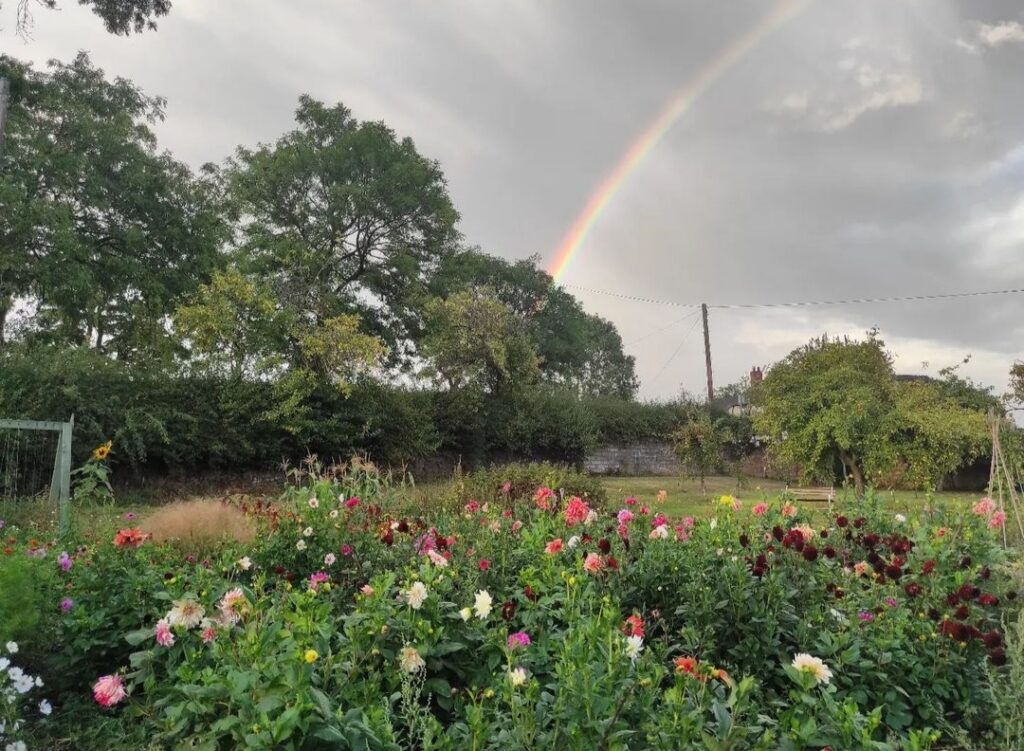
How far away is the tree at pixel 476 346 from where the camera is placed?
16.5 metres

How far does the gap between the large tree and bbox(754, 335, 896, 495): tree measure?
48.1 ft

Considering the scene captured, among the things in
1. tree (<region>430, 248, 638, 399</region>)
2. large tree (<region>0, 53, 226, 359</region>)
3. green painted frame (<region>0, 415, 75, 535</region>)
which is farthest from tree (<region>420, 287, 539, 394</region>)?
tree (<region>430, 248, 638, 399</region>)

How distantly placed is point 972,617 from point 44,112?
58.4 ft

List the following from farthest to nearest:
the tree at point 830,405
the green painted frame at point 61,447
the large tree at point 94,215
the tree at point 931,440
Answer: the tree at point 830,405
the tree at point 931,440
the large tree at point 94,215
the green painted frame at point 61,447

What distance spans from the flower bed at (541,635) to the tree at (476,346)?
12685mm

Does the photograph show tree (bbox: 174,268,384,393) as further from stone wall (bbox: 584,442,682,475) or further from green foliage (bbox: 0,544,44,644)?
green foliage (bbox: 0,544,44,644)

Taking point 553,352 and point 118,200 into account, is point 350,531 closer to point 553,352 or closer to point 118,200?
→ point 118,200

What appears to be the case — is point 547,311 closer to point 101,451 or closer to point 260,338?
point 260,338

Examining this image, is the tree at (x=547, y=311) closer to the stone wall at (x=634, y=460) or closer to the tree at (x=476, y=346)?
the stone wall at (x=634, y=460)

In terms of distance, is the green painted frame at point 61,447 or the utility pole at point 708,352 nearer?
the green painted frame at point 61,447

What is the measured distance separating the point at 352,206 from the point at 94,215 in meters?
7.01

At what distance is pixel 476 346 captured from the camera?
54.4 feet

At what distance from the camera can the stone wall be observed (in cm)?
2264

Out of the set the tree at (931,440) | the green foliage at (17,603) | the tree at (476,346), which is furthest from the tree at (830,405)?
the green foliage at (17,603)
